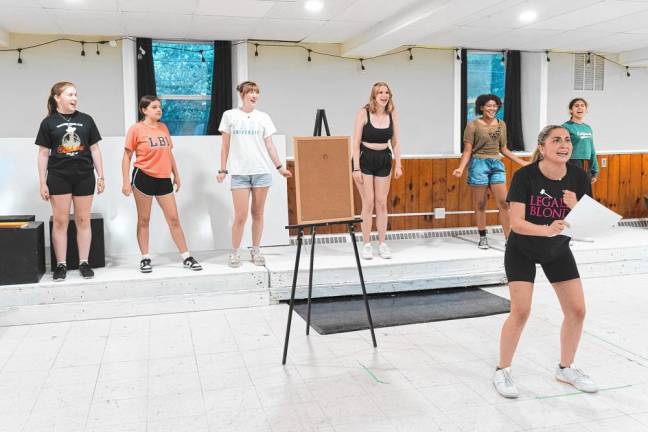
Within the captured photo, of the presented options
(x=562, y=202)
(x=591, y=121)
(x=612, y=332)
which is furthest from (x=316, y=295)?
(x=591, y=121)

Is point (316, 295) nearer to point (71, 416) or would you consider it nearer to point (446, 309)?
point (446, 309)

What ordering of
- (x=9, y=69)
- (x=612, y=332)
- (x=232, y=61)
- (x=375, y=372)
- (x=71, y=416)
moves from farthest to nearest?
1. (x=232, y=61)
2. (x=9, y=69)
3. (x=612, y=332)
4. (x=375, y=372)
5. (x=71, y=416)

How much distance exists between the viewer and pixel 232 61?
7.89 meters

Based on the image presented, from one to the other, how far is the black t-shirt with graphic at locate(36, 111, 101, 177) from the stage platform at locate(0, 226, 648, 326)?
759mm

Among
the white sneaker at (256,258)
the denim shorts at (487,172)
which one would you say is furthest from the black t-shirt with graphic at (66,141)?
the denim shorts at (487,172)

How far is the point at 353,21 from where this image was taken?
21.2ft

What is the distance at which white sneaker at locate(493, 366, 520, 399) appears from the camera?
292cm

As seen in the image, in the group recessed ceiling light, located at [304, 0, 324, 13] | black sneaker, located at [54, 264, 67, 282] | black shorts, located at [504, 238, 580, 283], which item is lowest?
black sneaker, located at [54, 264, 67, 282]

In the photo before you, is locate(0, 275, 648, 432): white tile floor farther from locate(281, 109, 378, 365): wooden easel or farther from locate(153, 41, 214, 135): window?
locate(153, 41, 214, 135): window

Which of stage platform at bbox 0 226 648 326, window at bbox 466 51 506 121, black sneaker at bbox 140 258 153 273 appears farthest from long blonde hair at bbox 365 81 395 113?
window at bbox 466 51 506 121

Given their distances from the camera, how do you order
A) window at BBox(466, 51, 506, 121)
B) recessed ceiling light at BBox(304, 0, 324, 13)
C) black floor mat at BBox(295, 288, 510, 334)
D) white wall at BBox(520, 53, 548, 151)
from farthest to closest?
window at BBox(466, 51, 506, 121) → white wall at BBox(520, 53, 548, 151) → recessed ceiling light at BBox(304, 0, 324, 13) → black floor mat at BBox(295, 288, 510, 334)

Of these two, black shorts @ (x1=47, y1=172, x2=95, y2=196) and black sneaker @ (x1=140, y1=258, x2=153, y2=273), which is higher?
black shorts @ (x1=47, y1=172, x2=95, y2=196)

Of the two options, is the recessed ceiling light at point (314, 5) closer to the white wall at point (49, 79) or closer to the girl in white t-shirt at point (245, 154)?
the girl in white t-shirt at point (245, 154)

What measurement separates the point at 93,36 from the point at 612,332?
20.3ft
